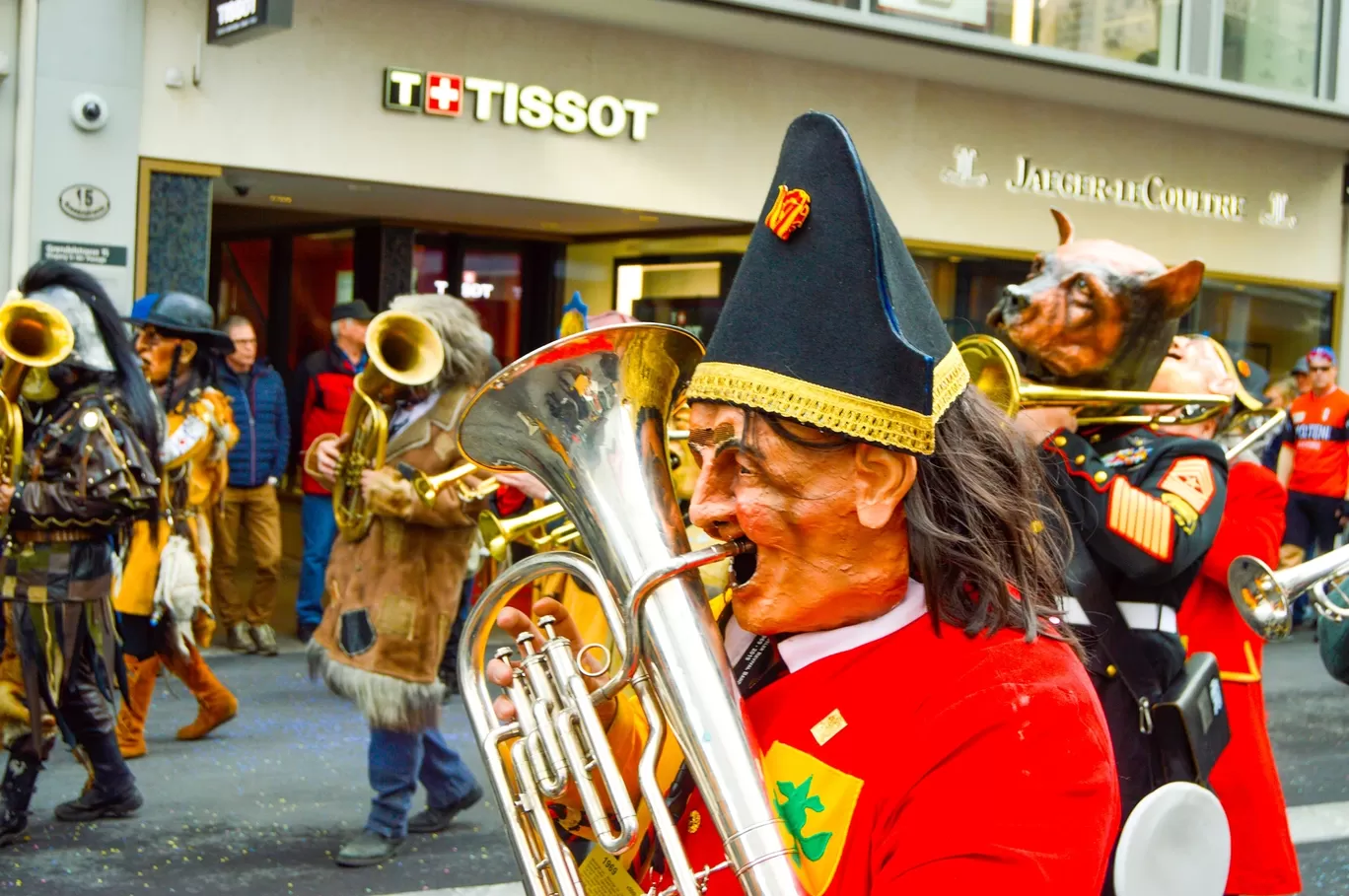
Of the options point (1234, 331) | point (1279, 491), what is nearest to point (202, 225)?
point (1279, 491)

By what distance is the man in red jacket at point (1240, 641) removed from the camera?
3.47m

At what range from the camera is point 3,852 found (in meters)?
4.93

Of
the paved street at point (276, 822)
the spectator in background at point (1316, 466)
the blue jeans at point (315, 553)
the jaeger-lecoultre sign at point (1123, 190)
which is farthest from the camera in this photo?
the jaeger-lecoultre sign at point (1123, 190)

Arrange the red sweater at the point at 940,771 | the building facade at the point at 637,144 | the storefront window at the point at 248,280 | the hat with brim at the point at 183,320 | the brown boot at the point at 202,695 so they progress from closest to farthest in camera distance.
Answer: the red sweater at the point at 940,771
the brown boot at the point at 202,695
the hat with brim at the point at 183,320
the building facade at the point at 637,144
the storefront window at the point at 248,280

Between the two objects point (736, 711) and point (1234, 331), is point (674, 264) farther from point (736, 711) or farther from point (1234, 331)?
point (736, 711)

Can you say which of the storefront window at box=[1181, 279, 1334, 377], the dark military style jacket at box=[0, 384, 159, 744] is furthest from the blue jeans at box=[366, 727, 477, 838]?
the storefront window at box=[1181, 279, 1334, 377]

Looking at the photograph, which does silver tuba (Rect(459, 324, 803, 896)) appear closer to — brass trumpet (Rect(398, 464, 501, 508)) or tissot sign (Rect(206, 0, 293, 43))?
brass trumpet (Rect(398, 464, 501, 508))

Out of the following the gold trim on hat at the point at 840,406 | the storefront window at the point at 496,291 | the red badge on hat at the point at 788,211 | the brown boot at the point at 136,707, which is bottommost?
the brown boot at the point at 136,707

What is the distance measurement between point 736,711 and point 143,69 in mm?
7944

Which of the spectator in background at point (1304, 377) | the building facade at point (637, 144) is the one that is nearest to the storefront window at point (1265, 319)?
the building facade at point (637, 144)

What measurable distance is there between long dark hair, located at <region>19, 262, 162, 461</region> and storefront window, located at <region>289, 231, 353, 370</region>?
7.27 metres

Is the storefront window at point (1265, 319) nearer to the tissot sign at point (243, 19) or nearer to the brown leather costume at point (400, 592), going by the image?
the tissot sign at point (243, 19)

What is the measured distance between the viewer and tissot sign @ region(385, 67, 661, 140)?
30.9 feet

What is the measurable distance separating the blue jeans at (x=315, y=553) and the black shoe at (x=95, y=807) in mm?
3540
